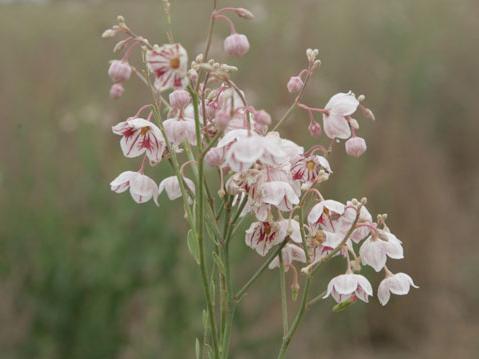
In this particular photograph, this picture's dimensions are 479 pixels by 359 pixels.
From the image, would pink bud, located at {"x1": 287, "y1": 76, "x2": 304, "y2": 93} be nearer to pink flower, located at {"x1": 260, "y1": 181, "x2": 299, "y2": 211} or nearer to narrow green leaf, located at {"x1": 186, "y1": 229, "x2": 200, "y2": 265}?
pink flower, located at {"x1": 260, "y1": 181, "x2": 299, "y2": 211}

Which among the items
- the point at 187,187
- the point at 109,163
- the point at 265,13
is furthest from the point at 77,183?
the point at 187,187

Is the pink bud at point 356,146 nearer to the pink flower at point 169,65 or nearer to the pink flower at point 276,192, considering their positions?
the pink flower at point 276,192

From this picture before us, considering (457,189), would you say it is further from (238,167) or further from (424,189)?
(238,167)

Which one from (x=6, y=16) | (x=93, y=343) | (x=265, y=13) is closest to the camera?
(x=93, y=343)

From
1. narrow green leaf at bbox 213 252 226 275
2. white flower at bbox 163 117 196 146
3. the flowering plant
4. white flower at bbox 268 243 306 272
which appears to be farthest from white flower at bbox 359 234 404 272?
white flower at bbox 163 117 196 146

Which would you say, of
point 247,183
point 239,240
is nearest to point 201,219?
point 247,183

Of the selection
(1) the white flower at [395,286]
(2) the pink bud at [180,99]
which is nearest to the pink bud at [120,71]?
(2) the pink bud at [180,99]
